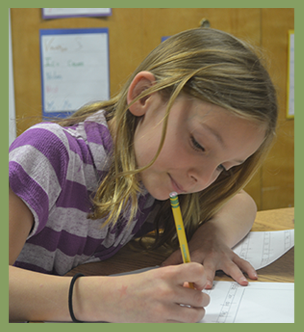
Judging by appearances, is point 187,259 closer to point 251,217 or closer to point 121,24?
point 251,217

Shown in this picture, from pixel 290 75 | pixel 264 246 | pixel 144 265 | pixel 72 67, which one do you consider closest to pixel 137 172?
pixel 144 265

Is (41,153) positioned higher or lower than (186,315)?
higher

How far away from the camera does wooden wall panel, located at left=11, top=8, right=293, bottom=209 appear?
4.98 ft

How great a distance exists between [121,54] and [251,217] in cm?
100

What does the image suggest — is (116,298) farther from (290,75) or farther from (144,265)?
(290,75)

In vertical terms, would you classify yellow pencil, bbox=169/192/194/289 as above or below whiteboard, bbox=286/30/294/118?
below

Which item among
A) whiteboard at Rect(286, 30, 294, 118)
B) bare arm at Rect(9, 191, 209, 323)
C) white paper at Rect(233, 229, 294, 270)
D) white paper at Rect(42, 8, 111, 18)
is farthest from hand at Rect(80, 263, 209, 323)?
whiteboard at Rect(286, 30, 294, 118)

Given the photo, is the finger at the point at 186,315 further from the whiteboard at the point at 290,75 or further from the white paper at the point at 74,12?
the whiteboard at the point at 290,75

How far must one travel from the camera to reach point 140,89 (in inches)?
24.5

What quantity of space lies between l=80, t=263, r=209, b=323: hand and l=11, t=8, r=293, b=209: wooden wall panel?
1157 millimetres

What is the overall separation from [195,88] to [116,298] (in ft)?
1.03

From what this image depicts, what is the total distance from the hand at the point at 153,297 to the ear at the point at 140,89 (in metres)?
0.27

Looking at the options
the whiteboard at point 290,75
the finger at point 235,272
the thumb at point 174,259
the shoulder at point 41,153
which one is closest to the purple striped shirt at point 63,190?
the shoulder at point 41,153

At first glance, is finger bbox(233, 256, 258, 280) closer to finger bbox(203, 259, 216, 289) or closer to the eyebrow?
finger bbox(203, 259, 216, 289)
